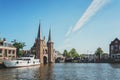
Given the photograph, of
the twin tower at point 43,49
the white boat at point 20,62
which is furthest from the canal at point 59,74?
the twin tower at point 43,49

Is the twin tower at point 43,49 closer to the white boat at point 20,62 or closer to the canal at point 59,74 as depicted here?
the white boat at point 20,62

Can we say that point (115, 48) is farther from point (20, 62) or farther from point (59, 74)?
point (59, 74)

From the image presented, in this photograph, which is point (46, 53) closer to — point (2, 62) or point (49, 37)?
point (49, 37)

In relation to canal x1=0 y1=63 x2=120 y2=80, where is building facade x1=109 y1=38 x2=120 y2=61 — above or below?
above

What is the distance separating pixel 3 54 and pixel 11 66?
20.8 m

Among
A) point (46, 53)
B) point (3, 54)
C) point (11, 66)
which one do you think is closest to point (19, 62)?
point (11, 66)

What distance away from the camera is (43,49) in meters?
182

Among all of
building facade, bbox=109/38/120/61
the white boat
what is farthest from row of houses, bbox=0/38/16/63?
building facade, bbox=109/38/120/61

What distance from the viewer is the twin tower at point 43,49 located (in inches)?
6673

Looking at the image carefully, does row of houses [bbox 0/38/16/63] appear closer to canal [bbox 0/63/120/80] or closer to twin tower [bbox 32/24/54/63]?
canal [bbox 0/63/120/80]

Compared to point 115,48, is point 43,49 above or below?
below

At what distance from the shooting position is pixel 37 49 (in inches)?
6786

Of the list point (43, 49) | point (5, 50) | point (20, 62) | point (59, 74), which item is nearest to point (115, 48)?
point (43, 49)

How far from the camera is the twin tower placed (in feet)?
556
